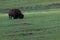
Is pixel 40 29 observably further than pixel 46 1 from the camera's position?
No

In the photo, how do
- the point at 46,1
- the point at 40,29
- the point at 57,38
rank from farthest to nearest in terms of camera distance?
the point at 46,1, the point at 40,29, the point at 57,38

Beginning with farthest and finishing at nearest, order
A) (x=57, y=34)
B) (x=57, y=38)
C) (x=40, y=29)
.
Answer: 1. (x=40, y=29)
2. (x=57, y=34)
3. (x=57, y=38)

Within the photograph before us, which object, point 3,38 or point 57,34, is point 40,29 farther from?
point 3,38

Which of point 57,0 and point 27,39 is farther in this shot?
point 57,0

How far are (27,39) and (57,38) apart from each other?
1510mm

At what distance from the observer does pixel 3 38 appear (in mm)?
16578

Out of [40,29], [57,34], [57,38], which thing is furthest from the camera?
[40,29]

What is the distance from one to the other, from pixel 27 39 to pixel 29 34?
1.95 metres

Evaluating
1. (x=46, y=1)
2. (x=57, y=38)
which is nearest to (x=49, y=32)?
(x=57, y=38)

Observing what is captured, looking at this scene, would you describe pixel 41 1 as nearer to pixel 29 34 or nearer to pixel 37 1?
pixel 37 1

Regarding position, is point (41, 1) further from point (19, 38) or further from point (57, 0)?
point (19, 38)

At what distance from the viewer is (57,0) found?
218ft

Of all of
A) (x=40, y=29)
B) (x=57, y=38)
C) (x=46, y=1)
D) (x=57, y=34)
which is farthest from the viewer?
(x=46, y=1)

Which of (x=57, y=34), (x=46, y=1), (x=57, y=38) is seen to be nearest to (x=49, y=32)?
(x=57, y=34)
